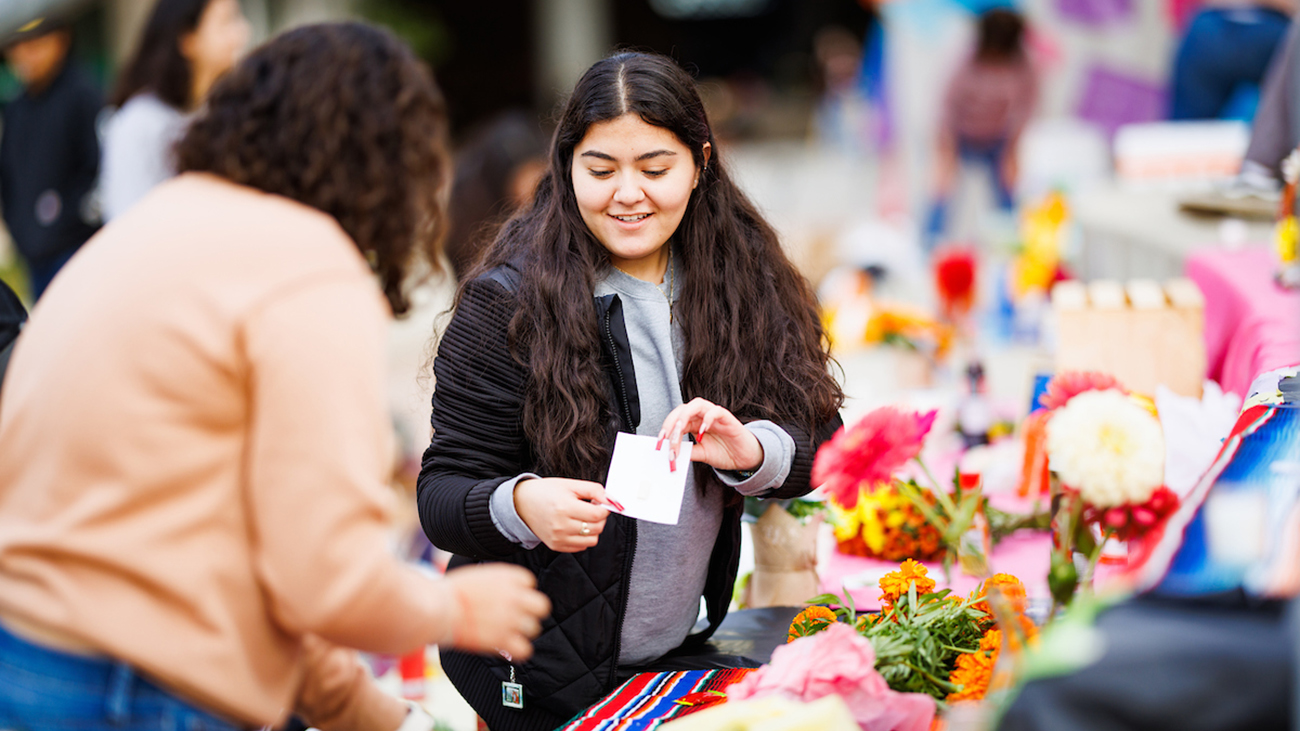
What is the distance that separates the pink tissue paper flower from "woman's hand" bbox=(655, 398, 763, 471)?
357mm

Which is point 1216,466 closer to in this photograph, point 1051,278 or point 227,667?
point 227,667

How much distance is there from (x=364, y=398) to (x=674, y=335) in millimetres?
856

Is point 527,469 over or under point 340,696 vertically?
over

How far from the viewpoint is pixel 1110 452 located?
4.23 feet

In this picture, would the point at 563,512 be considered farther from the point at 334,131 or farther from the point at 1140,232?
the point at 1140,232

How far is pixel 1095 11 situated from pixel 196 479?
8.99 metres

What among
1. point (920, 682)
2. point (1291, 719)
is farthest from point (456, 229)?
point (1291, 719)

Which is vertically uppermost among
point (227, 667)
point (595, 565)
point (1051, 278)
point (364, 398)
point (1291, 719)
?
point (364, 398)

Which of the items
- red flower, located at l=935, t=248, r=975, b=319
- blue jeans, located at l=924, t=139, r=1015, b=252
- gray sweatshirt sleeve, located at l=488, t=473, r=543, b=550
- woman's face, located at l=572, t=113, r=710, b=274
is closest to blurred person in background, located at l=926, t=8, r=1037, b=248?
blue jeans, located at l=924, t=139, r=1015, b=252

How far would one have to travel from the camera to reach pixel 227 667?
4.05ft

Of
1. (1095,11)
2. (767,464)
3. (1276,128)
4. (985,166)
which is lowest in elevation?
(985,166)

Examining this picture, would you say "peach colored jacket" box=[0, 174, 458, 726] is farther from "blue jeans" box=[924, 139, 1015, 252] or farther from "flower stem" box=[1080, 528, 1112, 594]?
"blue jeans" box=[924, 139, 1015, 252]

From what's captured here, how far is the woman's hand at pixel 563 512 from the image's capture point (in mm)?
1634

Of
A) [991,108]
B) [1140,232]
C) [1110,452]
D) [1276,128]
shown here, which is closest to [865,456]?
[1110,452]
